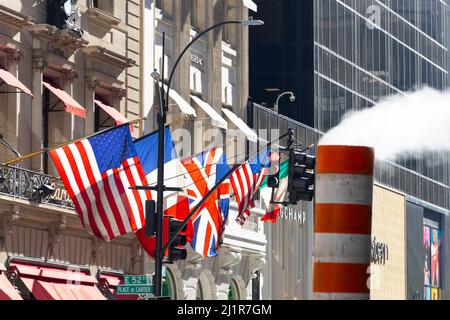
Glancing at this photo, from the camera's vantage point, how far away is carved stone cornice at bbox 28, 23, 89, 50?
37125 millimetres

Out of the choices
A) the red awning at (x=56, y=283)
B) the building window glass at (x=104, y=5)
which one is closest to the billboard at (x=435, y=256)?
the building window glass at (x=104, y=5)

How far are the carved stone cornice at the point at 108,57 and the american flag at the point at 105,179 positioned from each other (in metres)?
7.69

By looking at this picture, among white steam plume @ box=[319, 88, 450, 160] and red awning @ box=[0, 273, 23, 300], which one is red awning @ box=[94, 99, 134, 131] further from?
white steam plume @ box=[319, 88, 450, 160]

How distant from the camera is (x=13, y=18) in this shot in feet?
117

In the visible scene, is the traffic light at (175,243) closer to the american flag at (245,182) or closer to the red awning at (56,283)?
the red awning at (56,283)

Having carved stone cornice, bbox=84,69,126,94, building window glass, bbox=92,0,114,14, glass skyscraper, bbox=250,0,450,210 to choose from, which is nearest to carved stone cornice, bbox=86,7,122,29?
building window glass, bbox=92,0,114,14

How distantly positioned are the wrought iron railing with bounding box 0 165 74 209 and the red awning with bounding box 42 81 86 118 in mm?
2023

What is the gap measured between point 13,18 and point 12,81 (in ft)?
7.60

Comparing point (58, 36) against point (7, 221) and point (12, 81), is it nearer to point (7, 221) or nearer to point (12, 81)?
point (12, 81)

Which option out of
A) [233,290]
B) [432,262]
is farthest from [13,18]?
[432,262]

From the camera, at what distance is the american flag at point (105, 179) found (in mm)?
32062

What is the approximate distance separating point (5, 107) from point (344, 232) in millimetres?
30768
